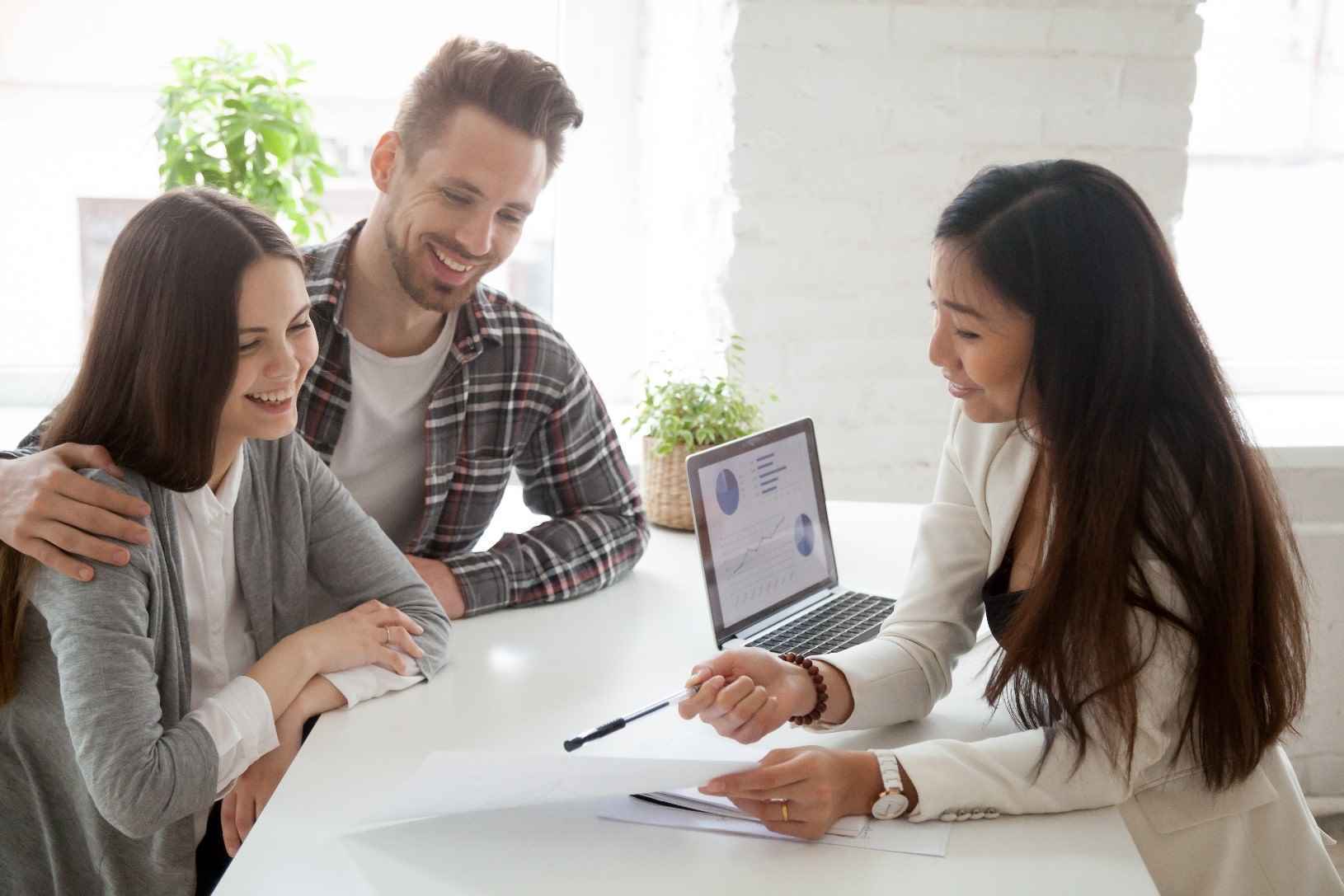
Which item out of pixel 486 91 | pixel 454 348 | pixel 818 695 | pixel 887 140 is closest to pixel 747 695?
pixel 818 695

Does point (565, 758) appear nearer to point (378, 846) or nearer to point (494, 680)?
point (378, 846)

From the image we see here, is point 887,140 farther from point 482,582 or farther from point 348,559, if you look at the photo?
point 348,559

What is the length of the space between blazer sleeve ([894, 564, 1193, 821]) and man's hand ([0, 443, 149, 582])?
708mm

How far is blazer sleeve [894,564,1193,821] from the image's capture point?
3.58 feet

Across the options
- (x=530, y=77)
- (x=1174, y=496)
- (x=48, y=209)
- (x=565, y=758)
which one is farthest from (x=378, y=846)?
(x=48, y=209)

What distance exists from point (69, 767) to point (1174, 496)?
40.9 inches

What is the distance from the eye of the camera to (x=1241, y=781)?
3.78 ft

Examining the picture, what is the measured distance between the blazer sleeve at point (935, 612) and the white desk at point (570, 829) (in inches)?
1.6

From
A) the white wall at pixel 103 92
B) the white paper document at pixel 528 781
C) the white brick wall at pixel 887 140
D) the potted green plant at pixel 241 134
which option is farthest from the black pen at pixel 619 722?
the white wall at pixel 103 92

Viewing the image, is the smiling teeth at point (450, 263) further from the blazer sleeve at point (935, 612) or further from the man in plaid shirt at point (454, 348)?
the blazer sleeve at point (935, 612)

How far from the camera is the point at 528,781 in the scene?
1.03 metres

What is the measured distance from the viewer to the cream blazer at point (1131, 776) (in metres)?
1.10

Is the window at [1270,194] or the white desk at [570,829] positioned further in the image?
the window at [1270,194]

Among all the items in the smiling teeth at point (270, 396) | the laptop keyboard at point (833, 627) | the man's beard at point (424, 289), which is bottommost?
the laptop keyboard at point (833, 627)
